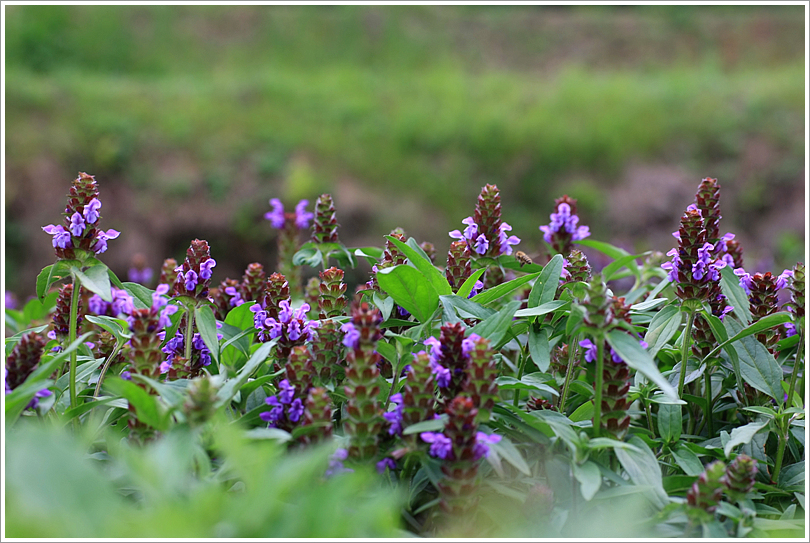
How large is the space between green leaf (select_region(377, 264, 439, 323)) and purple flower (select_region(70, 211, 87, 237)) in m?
0.54

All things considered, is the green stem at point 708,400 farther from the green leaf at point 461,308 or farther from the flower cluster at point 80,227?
the flower cluster at point 80,227

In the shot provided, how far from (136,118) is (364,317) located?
7.21 meters

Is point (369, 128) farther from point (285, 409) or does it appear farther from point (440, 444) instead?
point (440, 444)

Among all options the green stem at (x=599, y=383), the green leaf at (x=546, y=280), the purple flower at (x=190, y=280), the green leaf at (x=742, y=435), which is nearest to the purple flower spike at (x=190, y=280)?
the purple flower at (x=190, y=280)

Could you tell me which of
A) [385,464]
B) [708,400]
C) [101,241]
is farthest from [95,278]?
[708,400]

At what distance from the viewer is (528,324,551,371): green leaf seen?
45.7 inches

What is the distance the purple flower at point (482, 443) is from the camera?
934mm

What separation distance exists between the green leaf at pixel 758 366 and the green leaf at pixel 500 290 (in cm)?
39

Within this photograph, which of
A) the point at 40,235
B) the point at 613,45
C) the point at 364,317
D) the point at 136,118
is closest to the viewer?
the point at 364,317

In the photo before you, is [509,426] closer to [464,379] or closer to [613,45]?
[464,379]

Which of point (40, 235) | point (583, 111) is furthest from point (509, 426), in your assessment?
point (583, 111)

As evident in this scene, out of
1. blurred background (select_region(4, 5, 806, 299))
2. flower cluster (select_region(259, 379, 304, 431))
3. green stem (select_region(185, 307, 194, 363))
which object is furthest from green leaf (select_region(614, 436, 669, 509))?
blurred background (select_region(4, 5, 806, 299))

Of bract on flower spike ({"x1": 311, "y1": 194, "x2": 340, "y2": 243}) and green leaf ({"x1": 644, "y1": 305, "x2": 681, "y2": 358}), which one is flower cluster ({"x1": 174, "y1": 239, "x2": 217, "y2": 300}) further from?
green leaf ({"x1": 644, "y1": 305, "x2": 681, "y2": 358})

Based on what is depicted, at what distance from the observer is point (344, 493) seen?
2.30ft
